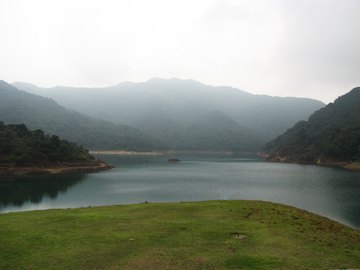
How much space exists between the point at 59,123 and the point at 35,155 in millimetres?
97506

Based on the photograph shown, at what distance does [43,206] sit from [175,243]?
18.9 m

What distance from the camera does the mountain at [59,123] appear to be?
397 ft

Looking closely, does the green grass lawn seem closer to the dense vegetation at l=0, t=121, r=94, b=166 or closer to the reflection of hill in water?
the reflection of hill in water

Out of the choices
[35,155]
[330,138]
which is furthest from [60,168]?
[330,138]

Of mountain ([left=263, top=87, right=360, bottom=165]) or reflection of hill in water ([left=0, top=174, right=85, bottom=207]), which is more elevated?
mountain ([left=263, top=87, right=360, bottom=165])

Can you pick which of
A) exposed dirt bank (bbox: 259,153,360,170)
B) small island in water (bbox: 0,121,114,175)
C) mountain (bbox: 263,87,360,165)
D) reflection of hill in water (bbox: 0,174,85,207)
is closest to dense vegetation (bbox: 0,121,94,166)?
small island in water (bbox: 0,121,114,175)

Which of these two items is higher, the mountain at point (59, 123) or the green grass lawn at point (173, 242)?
the mountain at point (59, 123)

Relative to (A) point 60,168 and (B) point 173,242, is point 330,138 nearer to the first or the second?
(A) point 60,168

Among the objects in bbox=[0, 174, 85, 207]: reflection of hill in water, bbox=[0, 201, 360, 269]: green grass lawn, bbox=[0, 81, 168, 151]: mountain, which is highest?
bbox=[0, 81, 168, 151]: mountain

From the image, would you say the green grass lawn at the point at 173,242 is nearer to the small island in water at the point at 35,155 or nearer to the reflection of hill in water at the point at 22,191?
the reflection of hill in water at the point at 22,191


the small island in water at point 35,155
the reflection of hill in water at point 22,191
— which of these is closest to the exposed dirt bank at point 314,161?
the small island in water at point 35,155

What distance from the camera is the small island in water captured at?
4370cm

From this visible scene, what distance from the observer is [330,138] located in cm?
8056

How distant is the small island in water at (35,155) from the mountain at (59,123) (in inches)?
2971
